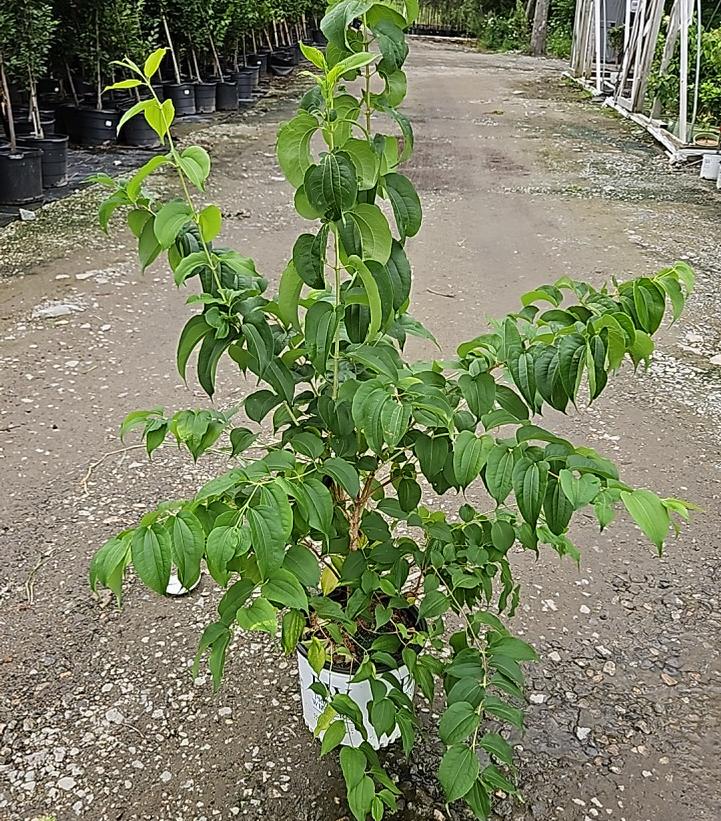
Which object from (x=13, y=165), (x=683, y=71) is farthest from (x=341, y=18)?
(x=683, y=71)

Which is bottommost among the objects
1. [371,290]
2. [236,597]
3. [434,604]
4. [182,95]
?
[434,604]

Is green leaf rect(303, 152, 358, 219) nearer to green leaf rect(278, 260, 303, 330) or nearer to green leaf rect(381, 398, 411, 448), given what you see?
green leaf rect(278, 260, 303, 330)

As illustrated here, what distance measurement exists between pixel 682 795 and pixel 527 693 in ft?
1.36

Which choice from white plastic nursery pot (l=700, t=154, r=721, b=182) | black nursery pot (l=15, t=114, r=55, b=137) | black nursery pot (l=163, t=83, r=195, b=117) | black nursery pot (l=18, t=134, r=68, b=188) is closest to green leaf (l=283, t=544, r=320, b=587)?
black nursery pot (l=18, t=134, r=68, b=188)

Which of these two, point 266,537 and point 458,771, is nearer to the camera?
point 266,537

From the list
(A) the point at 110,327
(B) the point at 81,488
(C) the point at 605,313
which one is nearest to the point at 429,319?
(A) the point at 110,327

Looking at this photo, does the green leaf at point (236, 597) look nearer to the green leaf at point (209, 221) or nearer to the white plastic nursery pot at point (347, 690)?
the white plastic nursery pot at point (347, 690)

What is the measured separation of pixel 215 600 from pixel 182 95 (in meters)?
8.33

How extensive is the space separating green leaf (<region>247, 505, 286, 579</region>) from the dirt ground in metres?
0.94

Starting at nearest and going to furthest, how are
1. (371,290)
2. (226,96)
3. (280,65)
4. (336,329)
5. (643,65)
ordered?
(371,290) < (336,329) < (226,96) < (643,65) < (280,65)

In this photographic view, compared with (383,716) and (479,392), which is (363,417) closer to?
(479,392)

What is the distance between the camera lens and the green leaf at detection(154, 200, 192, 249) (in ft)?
3.90

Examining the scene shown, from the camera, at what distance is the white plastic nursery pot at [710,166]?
7.58m

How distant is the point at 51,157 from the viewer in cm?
638
